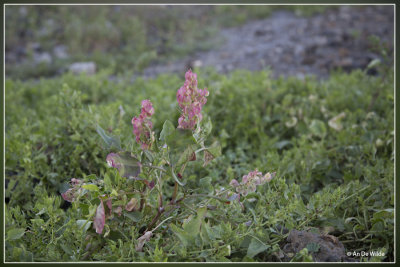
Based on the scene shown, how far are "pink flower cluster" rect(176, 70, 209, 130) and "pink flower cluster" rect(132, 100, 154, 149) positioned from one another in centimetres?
11

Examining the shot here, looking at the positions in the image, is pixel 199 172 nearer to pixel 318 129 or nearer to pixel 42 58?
pixel 318 129

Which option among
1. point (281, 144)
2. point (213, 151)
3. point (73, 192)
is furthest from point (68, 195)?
point (281, 144)

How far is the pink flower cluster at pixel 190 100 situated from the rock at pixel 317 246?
1.94 feet

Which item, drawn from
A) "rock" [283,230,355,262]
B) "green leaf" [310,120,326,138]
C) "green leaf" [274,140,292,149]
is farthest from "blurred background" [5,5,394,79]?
"rock" [283,230,355,262]

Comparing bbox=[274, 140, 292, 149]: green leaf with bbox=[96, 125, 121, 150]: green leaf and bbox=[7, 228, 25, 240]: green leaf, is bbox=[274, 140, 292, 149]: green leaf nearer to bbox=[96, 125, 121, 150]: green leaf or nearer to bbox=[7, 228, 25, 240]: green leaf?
bbox=[96, 125, 121, 150]: green leaf

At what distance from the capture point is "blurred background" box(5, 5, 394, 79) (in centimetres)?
463

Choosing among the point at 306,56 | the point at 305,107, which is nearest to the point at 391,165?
the point at 305,107

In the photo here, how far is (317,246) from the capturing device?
1.46 meters

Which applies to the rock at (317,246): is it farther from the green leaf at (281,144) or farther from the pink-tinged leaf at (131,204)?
the green leaf at (281,144)

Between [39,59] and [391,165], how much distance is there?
14.4 feet

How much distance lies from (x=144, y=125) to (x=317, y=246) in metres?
0.76

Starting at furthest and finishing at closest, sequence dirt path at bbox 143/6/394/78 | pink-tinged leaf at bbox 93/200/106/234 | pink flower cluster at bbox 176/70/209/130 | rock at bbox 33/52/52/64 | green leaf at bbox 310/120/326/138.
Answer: rock at bbox 33/52/52/64
dirt path at bbox 143/6/394/78
green leaf at bbox 310/120/326/138
pink flower cluster at bbox 176/70/209/130
pink-tinged leaf at bbox 93/200/106/234

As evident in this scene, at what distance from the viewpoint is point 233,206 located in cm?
158

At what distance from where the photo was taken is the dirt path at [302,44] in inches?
175
